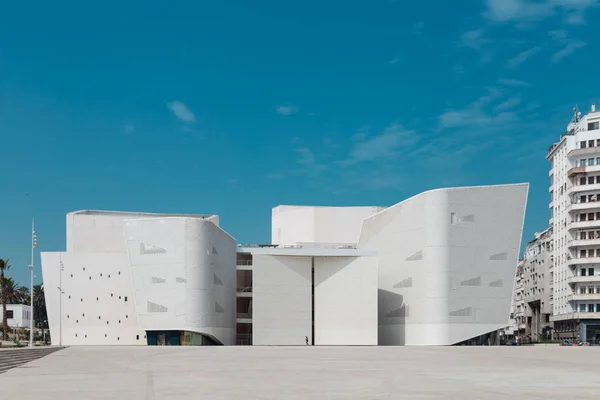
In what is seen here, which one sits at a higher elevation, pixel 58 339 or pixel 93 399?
pixel 93 399

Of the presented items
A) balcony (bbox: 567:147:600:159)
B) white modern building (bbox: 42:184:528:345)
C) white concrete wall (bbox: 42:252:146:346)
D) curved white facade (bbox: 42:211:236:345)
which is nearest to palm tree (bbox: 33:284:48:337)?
curved white facade (bbox: 42:211:236:345)

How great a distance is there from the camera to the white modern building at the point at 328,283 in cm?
6394

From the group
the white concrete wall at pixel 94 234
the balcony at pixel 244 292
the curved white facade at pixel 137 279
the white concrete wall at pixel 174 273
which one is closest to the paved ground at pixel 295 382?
the white concrete wall at pixel 174 273

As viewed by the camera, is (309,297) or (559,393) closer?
(559,393)

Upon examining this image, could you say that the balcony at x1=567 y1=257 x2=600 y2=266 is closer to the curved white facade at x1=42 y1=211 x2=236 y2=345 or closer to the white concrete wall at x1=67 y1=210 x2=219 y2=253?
the curved white facade at x1=42 y1=211 x2=236 y2=345

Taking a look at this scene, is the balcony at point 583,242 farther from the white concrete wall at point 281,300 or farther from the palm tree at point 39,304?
the palm tree at point 39,304

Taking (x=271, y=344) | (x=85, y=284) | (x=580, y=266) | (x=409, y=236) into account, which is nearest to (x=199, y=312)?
(x=271, y=344)

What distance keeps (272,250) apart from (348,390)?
48285mm

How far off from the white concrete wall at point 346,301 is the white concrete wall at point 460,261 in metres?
3.54

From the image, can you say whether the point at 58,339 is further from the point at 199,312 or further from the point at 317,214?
the point at 317,214

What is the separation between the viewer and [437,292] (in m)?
65.2

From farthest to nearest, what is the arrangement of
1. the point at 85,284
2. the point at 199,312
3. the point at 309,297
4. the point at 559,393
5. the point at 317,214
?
1. the point at 317,214
2. the point at 85,284
3. the point at 309,297
4. the point at 199,312
5. the point at 559,393

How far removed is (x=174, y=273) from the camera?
63531mm

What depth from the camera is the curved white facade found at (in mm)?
63594
